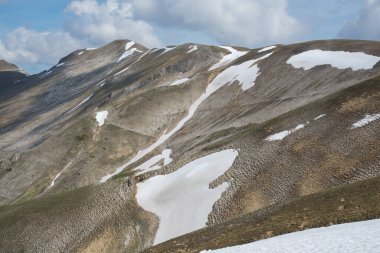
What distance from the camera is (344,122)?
45.9 meters

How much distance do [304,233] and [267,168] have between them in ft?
71.4

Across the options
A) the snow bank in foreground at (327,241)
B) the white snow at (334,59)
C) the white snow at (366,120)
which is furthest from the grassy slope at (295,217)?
the white snow at (334,59)

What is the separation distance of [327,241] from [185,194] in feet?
94.1

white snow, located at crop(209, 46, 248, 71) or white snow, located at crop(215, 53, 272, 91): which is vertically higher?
white snow, located at crop(209, 46, 248, 71)

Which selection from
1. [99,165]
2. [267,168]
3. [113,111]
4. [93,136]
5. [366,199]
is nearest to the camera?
[366,199]

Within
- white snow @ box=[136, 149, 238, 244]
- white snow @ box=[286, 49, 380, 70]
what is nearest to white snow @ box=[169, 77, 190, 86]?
white snow @ box=[286, 49, 380, 70]

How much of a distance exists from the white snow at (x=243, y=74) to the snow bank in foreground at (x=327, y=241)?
7190 centimetres

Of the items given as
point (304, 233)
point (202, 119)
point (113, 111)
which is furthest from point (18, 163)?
point (304, 233)

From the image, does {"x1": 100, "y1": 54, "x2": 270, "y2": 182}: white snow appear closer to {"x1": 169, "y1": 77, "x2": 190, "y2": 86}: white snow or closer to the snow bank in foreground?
{"x1": 169, "y1": 77, "x2": 190, "y2": 86}: white snow

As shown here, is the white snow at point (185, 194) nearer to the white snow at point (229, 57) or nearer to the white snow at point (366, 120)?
the white snow at point (366, 120)

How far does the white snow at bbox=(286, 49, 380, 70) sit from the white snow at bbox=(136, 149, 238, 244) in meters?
33.0

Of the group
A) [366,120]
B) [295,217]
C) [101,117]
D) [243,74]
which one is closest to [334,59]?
[243,74]

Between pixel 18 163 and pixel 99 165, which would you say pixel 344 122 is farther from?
pixel 18 163

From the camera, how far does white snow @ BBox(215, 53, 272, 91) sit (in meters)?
97.2
